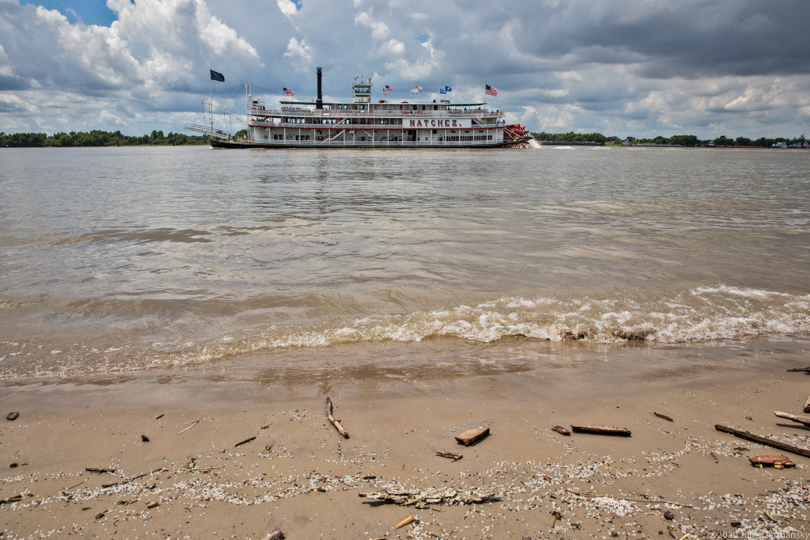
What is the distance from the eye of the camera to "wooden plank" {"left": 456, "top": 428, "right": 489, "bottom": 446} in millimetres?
2414

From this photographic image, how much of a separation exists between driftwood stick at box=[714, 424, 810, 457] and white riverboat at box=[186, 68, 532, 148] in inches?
2798

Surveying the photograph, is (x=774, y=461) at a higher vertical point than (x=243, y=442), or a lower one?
higher

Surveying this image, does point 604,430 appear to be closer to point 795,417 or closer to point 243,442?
point 795,417

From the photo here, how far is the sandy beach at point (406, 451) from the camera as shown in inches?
73.4

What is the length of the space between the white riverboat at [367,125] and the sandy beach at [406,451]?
70029 mm

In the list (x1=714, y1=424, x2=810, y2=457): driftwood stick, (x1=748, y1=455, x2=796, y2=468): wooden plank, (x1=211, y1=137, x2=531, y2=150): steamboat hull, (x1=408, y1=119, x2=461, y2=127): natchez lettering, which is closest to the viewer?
(x1=748, y1=455, x2=796, y2=468): wooden plank

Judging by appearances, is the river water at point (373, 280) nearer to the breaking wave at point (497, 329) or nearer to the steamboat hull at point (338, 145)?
the breaking wave at point (497, 329)

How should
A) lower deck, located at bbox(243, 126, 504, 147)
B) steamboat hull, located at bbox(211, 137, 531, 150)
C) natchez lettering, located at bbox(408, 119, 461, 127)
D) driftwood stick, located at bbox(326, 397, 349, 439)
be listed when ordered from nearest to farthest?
driftwood stick, located at bbox(326, 397, 349, 439), steamboat hull, located at bbox(211, 137, 531, 150), lower deck, located at bbox(243, 126, 504, 147), natchez lettering, located at bbox(408, 119, 461, 127)

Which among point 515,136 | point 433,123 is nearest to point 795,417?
point 433,123

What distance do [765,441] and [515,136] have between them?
83.9 metres

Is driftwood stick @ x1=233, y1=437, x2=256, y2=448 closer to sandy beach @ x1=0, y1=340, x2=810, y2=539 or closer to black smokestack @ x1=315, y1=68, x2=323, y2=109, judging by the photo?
sandy beach @ x1=0, y1=340, x2=810, y2=539

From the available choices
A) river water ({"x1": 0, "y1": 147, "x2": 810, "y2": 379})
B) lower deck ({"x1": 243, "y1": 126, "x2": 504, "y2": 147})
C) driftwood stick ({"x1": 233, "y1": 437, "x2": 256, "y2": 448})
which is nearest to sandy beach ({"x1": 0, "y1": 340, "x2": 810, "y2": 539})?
driftwood stick ({"x1": 233, "y1": 437, "x2": 256, "y2": 448})

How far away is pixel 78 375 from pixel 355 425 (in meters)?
2.61

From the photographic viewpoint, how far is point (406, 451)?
238 centimetres
